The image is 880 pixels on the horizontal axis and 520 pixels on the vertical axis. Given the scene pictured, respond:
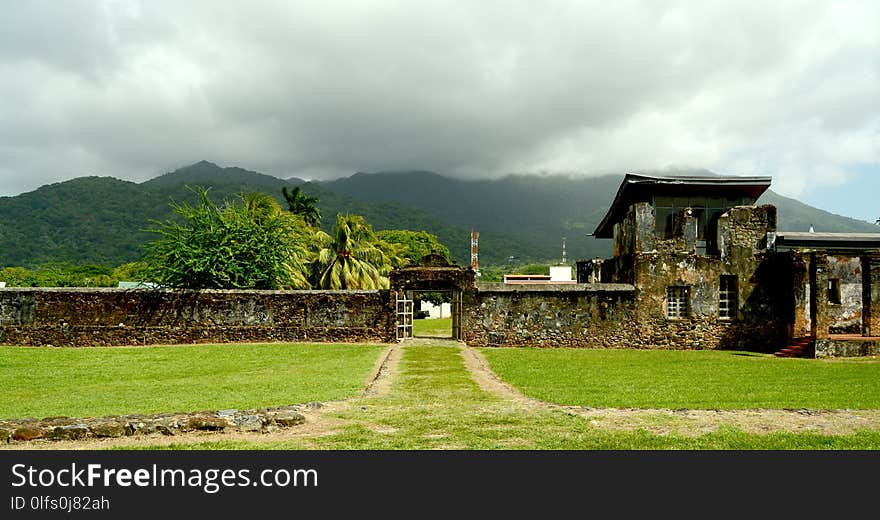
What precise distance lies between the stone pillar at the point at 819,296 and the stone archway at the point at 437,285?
13301mm

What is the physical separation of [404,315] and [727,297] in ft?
46.7

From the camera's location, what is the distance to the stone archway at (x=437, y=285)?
2567 centimetres

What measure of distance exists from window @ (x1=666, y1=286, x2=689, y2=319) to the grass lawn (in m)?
12.7

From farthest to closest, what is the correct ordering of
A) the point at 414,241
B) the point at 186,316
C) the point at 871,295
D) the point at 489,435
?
the point at 414,241 < the point at 186,316 < the point at 871,295 < the point at 489,435

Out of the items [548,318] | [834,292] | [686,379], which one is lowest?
[686,379]

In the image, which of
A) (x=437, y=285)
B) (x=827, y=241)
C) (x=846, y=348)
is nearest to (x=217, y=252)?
(x=437, y=285)

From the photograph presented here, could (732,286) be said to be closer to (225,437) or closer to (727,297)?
(727,297)

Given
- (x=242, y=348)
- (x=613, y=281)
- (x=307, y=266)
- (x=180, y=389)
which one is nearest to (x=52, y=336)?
(x=242, y=348)

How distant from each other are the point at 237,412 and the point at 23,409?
4.51 m

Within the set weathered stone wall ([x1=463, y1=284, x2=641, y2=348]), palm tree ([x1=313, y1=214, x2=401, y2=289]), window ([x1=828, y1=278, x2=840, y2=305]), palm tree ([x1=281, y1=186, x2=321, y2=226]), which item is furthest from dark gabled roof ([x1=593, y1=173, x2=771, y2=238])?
palm tree ([x1=281, y1=186, x2=321, y2=226])

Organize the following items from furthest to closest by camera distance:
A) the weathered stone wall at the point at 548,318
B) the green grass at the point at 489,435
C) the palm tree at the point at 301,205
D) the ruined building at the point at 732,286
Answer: the palm tree at the point at 301,205
the ruined building at the point at 732,286
the weathered stone wall at the point at 548,318
the green grass at the point at 489,435

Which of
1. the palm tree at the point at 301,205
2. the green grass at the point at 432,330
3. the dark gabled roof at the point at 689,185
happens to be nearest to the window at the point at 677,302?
the dark gabled roof at the point at 689,185

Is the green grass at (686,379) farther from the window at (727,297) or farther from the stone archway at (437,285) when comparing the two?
the window at (727,297)

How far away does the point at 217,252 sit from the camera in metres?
27.7
